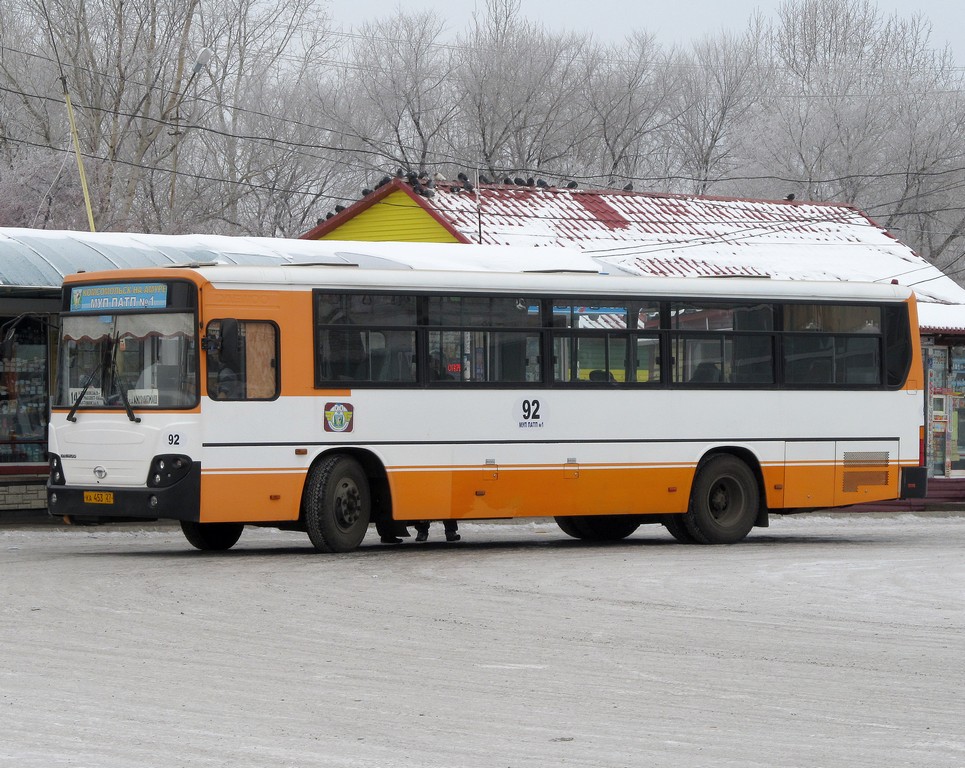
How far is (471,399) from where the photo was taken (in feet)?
58.0

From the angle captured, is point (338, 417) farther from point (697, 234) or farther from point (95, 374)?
point (697, 234)

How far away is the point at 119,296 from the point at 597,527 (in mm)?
6517

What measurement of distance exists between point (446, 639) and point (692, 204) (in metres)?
28.8

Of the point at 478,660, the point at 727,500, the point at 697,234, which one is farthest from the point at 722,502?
the point at 697,234

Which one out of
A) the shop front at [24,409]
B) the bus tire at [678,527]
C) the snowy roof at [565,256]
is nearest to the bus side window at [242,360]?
the snowy roof at [565,256]

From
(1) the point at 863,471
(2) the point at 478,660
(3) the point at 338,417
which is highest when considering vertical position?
(3) the point at 338,417

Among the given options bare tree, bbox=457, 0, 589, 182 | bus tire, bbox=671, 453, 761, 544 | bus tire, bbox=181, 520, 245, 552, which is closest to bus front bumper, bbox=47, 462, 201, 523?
bus tire, bbox=181, 520, 245, 552

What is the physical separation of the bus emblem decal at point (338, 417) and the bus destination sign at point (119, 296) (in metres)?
1.87

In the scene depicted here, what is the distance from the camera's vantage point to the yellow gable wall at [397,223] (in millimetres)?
36438

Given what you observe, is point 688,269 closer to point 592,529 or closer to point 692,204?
point 692,204

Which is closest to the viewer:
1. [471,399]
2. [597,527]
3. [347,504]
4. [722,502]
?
[347,504]

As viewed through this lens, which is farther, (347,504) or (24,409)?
(24,409)

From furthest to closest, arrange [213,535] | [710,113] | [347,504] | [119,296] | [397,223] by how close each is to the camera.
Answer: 1. [710,113]
2. [397,223]
3. [213,535]
4. [347,504]
5. [119,296]

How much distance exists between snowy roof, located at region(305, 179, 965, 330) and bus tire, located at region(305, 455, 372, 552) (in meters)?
15.5
